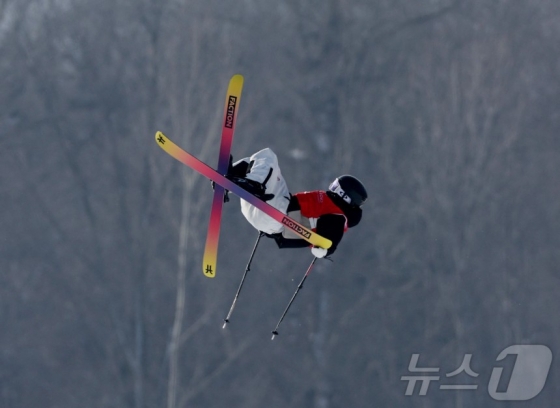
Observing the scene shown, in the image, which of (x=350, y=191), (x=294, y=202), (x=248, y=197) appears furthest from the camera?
(x=294, y=202)

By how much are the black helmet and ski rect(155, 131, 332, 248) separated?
0.36 m

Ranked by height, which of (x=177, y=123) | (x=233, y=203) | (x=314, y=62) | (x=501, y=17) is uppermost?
(x=501, y=17)

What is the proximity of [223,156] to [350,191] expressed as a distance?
938 mm

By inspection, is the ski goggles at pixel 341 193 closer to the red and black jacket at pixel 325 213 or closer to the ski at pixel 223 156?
the red and black jacket at pixel 325 213

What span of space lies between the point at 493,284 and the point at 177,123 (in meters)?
5.89

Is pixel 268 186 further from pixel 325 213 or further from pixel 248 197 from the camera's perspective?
pixel 325 213

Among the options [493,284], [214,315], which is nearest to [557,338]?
[493,284]

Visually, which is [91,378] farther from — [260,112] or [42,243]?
[260,112]

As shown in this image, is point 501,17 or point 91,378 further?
point 501,17

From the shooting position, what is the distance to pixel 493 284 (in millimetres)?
18969
